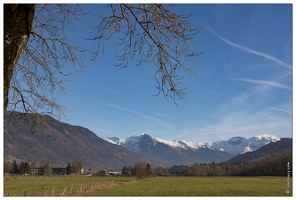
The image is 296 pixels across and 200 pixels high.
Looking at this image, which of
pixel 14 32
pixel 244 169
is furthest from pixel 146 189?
pixel 244 169

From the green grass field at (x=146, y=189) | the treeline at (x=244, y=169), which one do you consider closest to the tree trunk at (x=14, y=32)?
the green grass field at (x=146, y=189)

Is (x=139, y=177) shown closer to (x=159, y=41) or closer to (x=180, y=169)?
(x=180, y=169)

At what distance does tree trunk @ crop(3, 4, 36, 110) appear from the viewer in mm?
3002

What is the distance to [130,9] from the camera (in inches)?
182

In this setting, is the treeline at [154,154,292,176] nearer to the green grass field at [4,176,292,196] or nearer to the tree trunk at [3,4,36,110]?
the green grass field at [4,176,292,196]

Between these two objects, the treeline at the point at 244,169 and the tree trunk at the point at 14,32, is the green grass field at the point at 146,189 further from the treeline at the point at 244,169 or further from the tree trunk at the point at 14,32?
the treeline at the point at 244,169

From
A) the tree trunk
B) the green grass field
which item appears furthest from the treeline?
the tree trunk

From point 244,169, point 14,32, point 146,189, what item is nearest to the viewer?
point 14,32

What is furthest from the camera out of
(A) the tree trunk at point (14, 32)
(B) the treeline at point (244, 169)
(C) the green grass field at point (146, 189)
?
(B) the treeline at point (244, 169)

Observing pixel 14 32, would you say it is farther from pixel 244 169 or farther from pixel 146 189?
pixel 244 169

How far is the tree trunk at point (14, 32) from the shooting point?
3.00 m

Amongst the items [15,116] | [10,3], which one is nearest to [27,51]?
[15,116]

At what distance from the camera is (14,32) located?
3.06 meters

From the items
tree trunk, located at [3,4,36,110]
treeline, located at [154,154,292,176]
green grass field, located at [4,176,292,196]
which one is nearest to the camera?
tree trunk, located at [3,4,36,110]
